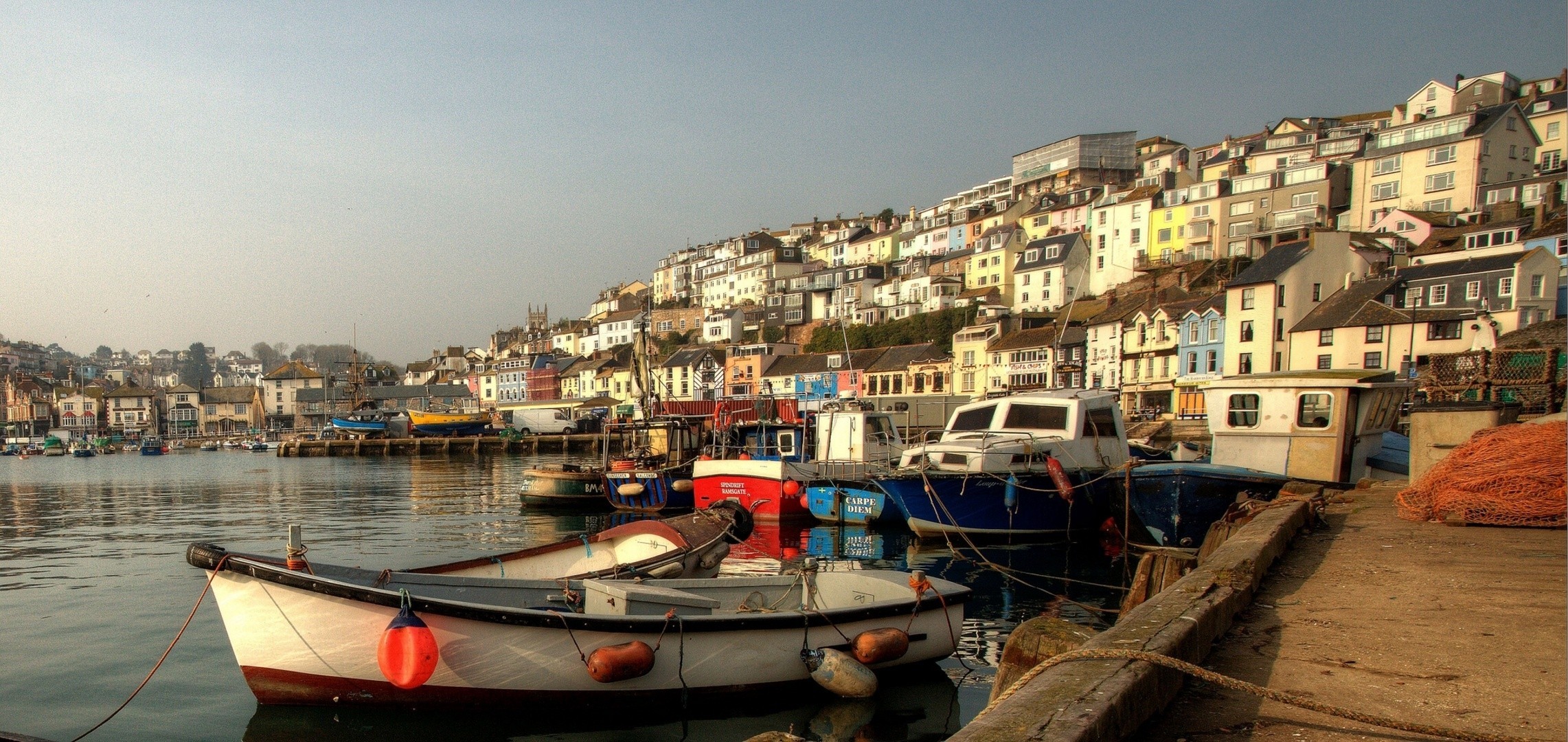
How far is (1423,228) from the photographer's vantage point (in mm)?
61031

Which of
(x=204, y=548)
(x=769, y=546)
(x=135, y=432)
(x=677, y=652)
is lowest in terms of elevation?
(x=135, y=432)

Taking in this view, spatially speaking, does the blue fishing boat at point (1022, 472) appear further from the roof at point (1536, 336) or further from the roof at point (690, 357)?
the roof at point (690, 357)

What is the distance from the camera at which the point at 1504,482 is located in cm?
1154

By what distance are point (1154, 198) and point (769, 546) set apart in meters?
67.9

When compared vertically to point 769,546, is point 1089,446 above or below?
above

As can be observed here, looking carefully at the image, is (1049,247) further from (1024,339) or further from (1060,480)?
(1060,480)

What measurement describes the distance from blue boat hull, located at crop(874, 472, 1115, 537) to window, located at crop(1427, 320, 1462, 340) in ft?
105

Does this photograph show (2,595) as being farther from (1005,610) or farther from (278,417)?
(278,417)

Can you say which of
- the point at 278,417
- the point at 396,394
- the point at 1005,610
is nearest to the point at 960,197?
the point at 396,394

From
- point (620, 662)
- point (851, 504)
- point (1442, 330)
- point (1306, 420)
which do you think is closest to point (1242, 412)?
point (1306, 420)

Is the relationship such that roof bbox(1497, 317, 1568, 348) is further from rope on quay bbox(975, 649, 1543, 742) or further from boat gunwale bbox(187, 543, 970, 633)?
rope on quay bbox(975, 649, 1543, 742)

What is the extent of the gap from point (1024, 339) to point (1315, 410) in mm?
47837

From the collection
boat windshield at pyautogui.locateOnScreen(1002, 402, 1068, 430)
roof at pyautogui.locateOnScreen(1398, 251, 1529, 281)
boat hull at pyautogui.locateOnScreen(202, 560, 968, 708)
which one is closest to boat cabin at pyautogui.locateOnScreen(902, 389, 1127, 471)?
boat windshield at pyautogui.locateOnScreen(1002, 402, 1068, 430)

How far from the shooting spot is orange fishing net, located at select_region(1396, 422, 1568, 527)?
11.2 meters
